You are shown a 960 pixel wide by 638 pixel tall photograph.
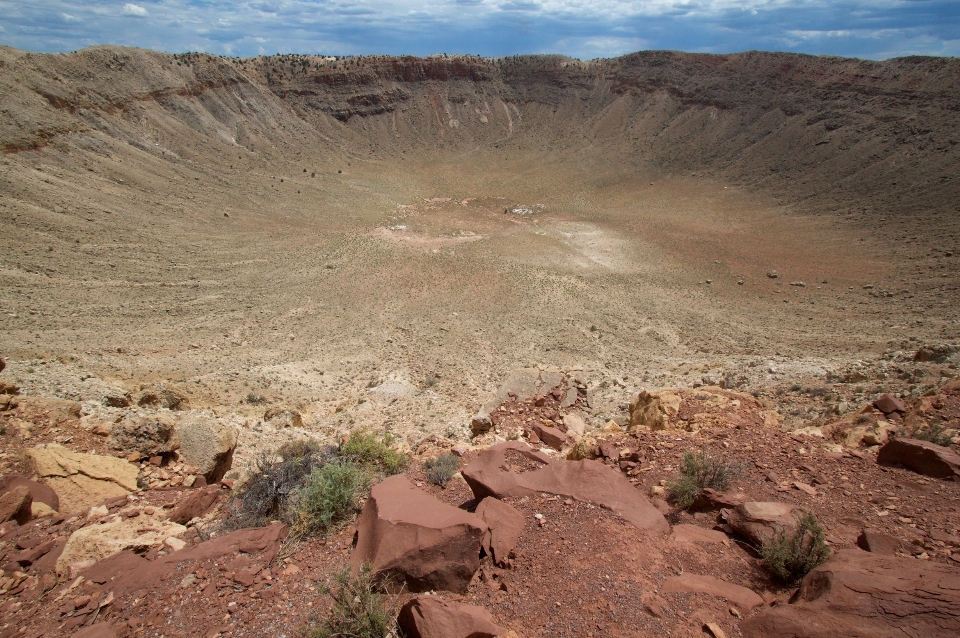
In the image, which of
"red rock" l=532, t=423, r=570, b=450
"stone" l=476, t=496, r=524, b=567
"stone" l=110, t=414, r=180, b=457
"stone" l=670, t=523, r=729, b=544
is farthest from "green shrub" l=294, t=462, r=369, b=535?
"red rock" l=532, t=423, r=570, b=450

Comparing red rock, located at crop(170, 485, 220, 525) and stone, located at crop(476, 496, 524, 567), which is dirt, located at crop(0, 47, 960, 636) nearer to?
stone, located at crop(476, 496, 524, 567)

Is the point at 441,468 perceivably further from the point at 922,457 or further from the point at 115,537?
→ the point at 922,457

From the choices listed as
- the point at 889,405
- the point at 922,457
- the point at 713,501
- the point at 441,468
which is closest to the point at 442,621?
the point at 441,468

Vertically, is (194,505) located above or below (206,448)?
above

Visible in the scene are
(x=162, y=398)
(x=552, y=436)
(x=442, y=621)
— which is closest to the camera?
(x=442, y=621)

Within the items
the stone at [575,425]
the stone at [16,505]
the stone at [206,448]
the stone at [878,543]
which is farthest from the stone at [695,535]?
the stone at [16,505]

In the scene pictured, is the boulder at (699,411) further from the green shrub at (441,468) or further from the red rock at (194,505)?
the red rock at (194,505)
